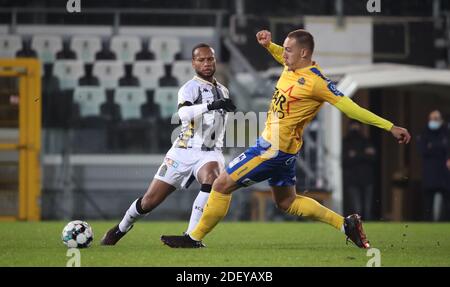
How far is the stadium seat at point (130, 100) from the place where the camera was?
18.2 m

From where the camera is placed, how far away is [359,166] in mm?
17312

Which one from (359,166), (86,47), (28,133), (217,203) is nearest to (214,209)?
(217,203)

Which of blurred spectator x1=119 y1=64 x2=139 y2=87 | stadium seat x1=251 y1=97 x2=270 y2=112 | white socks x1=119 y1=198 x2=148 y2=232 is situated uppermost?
blurred spectator x1=119 y1=64 x2=139 y2=87

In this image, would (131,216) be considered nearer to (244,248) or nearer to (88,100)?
(244,248)

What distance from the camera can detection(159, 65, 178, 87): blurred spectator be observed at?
1861cm

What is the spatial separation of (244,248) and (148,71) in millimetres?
8962

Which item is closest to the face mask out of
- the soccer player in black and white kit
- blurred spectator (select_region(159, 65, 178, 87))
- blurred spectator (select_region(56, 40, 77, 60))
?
blurred spectator (select_region(159, 65, 178, 87))

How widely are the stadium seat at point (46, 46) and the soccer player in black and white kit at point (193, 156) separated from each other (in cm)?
833

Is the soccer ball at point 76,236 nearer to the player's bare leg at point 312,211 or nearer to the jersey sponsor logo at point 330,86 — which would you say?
the player's bare leg at point 312,211

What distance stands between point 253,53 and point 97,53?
9.29 feet

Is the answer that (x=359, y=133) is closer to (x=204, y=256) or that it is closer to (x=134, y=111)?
(x=134, y=111)

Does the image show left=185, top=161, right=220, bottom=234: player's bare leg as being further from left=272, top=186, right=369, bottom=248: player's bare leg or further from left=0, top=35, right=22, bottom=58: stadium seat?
left=0, top=35, right=22, bottom=58: stadium seat

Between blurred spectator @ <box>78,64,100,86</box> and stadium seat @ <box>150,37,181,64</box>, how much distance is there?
1134 millimetres

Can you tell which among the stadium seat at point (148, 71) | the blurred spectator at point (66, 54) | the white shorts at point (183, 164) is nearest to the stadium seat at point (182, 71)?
the stadium seat at point (148, 71)
